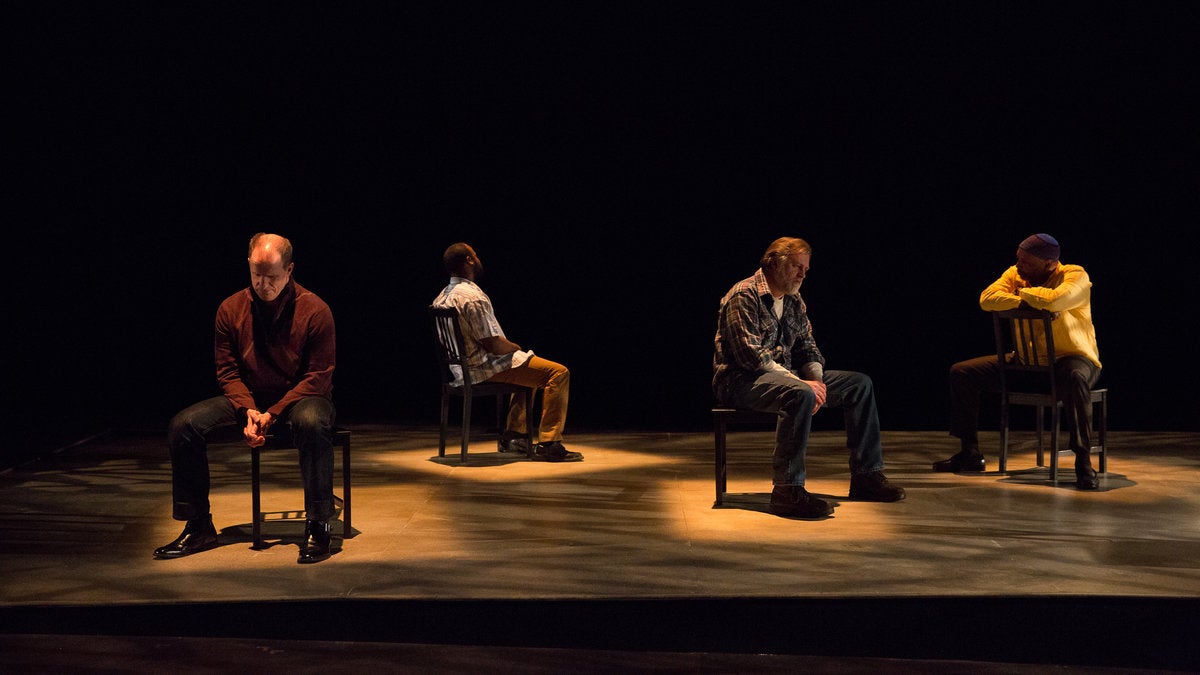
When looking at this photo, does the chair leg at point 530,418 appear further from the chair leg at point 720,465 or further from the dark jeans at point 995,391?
the dark jeans at point 995,391

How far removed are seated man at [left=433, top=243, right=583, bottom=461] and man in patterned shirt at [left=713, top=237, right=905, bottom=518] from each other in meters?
1.36

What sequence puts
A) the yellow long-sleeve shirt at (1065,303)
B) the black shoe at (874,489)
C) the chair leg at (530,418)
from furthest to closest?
1. the chair leg at (530,418)
2. the yellow long-sleeve shirt at (1065,303)
3. the black shoe at (874,489)

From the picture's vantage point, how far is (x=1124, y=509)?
472 centimetres

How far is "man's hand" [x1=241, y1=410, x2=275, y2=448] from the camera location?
401cm

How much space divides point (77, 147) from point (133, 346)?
1.45 metres

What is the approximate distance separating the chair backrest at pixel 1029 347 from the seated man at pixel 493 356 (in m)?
1.96

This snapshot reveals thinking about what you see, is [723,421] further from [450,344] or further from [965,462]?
[450,344]

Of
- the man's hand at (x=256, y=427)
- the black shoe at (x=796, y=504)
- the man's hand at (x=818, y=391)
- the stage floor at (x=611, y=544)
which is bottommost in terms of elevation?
the stage floor at (x=611, y=544)

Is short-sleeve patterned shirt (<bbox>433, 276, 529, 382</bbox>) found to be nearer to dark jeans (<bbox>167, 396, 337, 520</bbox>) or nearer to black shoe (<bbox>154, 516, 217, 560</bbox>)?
dark jeans (<bbox>167, 396, 337, 520</bbox>)

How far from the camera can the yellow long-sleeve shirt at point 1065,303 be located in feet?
17.5

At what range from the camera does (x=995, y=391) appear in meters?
5.70

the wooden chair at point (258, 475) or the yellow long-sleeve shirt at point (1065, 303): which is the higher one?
the yellow long-sleeve shirt at point (1065, 303)

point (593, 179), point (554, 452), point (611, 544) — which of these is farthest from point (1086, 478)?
point (593, 179)

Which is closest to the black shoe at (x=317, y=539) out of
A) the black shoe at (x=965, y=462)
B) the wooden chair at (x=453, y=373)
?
the wooden chair at (x=453, y=373)
